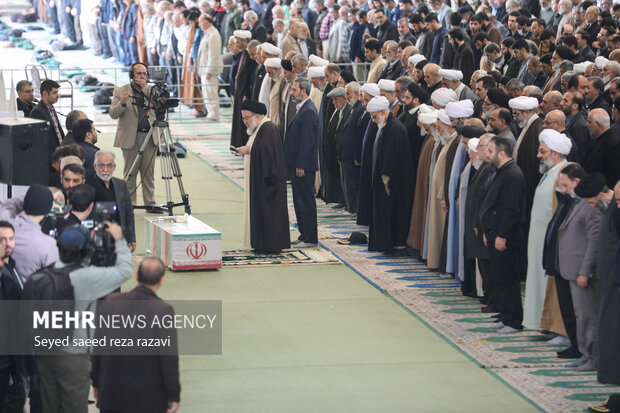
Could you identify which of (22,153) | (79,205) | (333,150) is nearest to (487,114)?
(333,150)

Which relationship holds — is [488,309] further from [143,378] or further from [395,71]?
[395,71]

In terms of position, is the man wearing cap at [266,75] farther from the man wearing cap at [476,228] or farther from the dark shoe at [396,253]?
the man wearing cap at [476,228]

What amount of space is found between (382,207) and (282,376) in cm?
385

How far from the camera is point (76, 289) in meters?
6.22

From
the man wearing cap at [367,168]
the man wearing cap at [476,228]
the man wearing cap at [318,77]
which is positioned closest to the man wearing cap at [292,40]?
the man wearing cap at [318,77]

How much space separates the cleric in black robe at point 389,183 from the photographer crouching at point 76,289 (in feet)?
17.8

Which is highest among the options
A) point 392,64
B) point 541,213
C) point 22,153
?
point 392,64

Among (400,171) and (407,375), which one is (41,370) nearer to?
(407,375)

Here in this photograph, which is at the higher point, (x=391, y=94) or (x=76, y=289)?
(x=391, y=94)

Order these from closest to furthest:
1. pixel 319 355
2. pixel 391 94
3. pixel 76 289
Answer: pixel 76 289, pixel 319 355, pixel 391 94

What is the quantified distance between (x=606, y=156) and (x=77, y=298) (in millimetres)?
5712

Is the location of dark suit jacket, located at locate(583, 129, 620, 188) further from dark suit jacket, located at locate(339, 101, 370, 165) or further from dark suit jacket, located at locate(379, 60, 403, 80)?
dark suit jacket, located at locate(379, 60, 403, 80)

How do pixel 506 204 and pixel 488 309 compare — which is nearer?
pixel 506 204

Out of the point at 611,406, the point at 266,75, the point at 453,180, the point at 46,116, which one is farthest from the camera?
the point at 266,75
